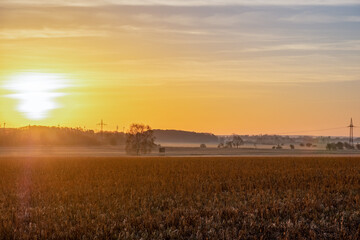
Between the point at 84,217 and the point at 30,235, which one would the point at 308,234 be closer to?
the point at 84,217

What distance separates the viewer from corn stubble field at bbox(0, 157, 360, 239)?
1458 centimetres

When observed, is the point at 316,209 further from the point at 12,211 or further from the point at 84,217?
the point at 12,211

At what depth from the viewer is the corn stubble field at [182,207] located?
14.6 m

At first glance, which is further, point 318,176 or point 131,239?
point 318,176

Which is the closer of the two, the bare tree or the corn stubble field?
the corn stubble field

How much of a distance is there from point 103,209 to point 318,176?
14.8 metres

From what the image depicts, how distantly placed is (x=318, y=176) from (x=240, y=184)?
6.35 meters

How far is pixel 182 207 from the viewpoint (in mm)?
17422

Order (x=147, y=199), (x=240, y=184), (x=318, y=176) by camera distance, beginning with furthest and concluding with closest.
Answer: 1. (x=318, y=176)
2. (x=240, y=184)
3. (x=147, y=199)

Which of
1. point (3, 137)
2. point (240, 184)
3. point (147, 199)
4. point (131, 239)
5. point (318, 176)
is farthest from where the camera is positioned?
point (3, 137)

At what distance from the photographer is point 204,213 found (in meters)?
16.5

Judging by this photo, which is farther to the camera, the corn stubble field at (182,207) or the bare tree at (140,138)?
the bare tree at (140,138)

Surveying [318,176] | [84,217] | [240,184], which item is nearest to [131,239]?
[84,217]

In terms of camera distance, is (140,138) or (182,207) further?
(140,138)
